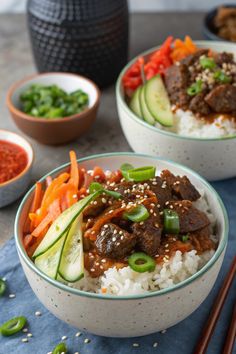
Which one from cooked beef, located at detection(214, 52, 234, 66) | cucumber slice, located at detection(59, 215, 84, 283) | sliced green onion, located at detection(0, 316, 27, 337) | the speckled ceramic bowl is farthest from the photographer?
cooked beef, located at detection(214, 52, 234, 66)

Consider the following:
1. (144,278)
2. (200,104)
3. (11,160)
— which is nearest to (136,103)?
(200,104)

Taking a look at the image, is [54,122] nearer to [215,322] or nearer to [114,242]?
[114,242]

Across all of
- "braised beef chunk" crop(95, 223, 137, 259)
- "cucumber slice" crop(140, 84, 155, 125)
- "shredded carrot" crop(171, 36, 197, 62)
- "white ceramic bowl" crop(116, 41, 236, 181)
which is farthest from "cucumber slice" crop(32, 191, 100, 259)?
"shredded carrot" crop(171, 36, 197, 62)

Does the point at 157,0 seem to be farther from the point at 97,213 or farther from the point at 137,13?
the point at 97,213

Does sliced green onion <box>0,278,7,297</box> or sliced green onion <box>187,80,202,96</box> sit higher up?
sliced green onion <box>187,80,202,96</box>

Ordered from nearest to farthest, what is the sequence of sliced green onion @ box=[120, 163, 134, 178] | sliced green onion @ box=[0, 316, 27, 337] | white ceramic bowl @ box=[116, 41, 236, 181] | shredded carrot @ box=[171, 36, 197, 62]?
sliced green onion @ box=[0, 316, 27, 337] → sliced green onion @ box=[120, 163, 134, 178] → white ceramic bowl @ box=[116, 41, 236, 181] → shredded carrot @ box=[171, 36, 197, 62]

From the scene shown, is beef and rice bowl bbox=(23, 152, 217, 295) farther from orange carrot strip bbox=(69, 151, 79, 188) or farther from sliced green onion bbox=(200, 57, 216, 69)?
sliced green onion bbox=(200, 57, 216, 69)

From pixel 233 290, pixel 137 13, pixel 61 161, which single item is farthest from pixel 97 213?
pixel 137 13
